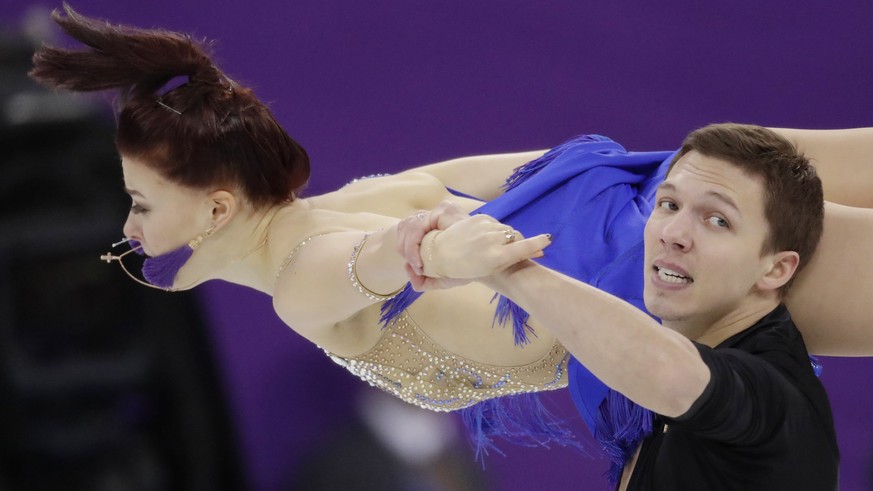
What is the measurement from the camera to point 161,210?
7.83 feet

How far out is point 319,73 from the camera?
12.5 feet

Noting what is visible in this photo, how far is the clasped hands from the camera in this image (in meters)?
1.73

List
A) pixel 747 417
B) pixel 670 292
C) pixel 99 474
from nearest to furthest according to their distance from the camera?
1. pixel 747 417
2. pixel 670 292
3. pixel 99 474

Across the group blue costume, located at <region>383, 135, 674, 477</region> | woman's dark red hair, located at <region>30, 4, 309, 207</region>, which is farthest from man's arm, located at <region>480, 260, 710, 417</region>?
woman's dark red hair, located at <region>30, 4, 309, 207</region>

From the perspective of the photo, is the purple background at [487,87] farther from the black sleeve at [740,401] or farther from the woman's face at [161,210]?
the black sleeve at [740,401]

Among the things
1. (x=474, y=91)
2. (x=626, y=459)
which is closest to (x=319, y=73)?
(x=474, y=91)

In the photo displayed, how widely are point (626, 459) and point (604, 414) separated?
0.41ft

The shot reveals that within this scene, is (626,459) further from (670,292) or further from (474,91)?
(474,91)

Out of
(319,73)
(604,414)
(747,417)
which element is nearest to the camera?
(747,417)

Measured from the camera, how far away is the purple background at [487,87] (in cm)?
368

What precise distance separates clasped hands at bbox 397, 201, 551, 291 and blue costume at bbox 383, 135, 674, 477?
400mm

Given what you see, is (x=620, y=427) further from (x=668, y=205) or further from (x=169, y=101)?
(x=169, y=101)

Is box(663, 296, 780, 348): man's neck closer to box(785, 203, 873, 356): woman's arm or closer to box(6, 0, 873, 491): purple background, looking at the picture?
box(785, 203, 873, 356): woman's arm

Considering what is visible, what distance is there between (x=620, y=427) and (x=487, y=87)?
1930mm
